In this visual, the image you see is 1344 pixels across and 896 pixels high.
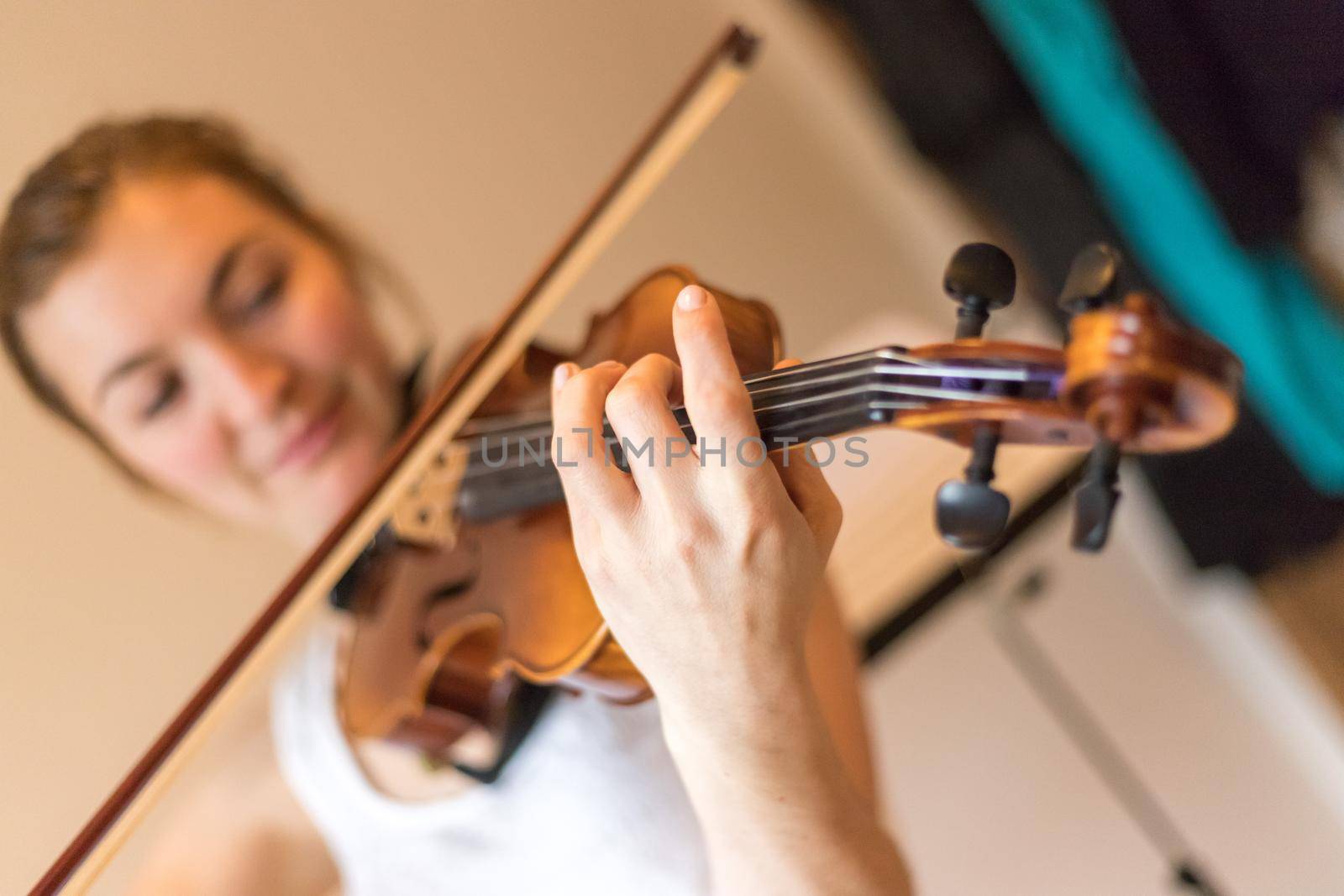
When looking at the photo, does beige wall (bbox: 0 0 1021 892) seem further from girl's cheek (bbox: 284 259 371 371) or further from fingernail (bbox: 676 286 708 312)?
fingernail (bbox: 676 286 708 312)

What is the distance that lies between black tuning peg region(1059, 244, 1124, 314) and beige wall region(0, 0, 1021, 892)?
0.77 m

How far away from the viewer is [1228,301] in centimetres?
94

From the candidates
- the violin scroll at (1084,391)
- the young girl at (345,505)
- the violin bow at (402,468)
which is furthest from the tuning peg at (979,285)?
the violin bow at (402,468)

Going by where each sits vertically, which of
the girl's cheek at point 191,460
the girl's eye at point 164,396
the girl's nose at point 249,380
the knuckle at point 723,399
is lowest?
the girl's cheek at point 191,460

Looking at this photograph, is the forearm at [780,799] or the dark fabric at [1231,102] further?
the dark fabric at [1231,102]

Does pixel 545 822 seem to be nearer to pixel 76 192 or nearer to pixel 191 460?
pixel 191 460

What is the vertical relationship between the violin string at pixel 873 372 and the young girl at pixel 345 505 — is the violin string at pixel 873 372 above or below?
above

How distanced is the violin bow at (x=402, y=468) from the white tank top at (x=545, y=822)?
151 mm

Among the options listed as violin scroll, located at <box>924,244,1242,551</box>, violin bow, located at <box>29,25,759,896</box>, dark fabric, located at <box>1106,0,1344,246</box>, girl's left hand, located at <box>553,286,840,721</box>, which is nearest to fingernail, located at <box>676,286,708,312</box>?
girl's left hand, located at <box>553,286,840,721</box>

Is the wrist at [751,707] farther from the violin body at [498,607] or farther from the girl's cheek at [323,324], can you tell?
the girl's cheek at [323,324]

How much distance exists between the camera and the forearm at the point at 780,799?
44 centimetres

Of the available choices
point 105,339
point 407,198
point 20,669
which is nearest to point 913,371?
point 105,339

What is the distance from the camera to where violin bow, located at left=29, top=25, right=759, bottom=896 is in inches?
24.8

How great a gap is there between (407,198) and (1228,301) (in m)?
0.91
